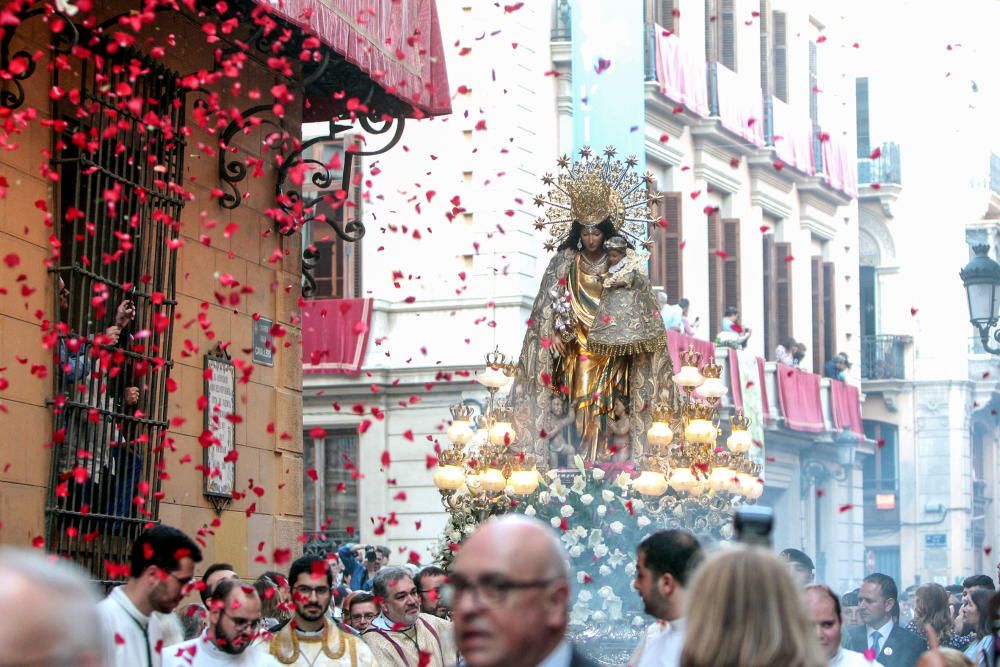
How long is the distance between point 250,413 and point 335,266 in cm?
1297

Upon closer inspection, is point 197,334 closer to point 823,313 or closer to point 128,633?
point 128,633

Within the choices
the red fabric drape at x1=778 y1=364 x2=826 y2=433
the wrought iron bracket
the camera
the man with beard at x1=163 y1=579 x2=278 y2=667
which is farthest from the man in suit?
the red fabric drape at x1=778 y1=364 x2=826 y2=433

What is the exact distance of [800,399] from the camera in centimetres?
3144

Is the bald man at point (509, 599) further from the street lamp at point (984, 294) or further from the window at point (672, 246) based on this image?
the window at point (672, 246)

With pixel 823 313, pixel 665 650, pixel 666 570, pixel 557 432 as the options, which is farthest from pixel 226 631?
pixel 823 313

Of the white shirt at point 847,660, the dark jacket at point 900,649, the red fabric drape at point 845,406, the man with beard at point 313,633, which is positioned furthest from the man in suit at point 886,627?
the red fabric drape at point 845,406

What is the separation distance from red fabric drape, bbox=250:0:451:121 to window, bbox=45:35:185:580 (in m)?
0.89

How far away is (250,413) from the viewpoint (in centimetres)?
1216

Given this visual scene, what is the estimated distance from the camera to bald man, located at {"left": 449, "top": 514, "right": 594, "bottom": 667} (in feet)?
14.8

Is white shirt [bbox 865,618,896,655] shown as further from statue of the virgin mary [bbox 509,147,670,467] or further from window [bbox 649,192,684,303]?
window [bbox 649,192,684,303]

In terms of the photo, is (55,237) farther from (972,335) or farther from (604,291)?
(972,335)

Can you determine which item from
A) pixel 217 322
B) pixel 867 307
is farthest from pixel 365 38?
pixel 867 307

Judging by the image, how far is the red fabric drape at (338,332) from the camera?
24172 millimetres

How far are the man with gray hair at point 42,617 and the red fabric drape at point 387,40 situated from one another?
7.59m
